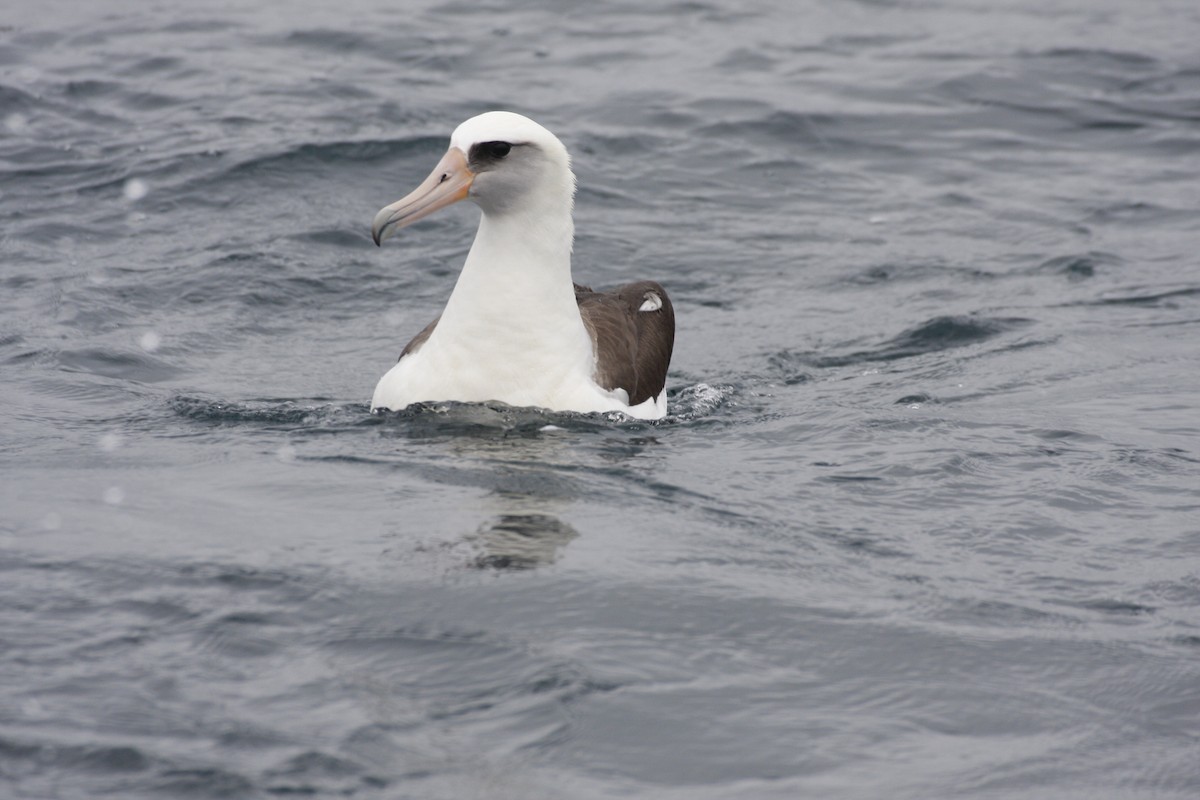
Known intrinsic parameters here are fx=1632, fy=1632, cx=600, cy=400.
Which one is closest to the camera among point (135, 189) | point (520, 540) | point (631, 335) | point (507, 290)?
point (520, 540)

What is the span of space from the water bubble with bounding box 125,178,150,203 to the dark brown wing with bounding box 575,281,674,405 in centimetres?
490

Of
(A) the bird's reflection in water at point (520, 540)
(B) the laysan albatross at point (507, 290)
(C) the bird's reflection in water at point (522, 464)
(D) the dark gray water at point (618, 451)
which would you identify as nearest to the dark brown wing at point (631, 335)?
(B) the laysan albatross at point (507, 290)

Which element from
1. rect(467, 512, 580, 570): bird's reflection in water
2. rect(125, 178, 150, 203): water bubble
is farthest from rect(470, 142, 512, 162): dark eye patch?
rect(125, 178, 150, 203): water bubble

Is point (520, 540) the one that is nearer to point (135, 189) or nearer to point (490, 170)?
point (490, 170)

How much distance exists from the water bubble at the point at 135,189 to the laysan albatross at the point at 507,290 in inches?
222

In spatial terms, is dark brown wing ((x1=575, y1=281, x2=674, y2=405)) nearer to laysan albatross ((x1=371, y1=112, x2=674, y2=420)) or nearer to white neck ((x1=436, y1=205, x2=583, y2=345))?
laysan albatross ((x1=371, y1=112, x2=674, y2=420))

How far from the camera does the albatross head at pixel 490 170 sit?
7727 millimetres

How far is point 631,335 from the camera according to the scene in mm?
8867

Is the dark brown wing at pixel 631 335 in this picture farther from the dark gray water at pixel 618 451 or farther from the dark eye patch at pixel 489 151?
the dark eye patch at pixel 489 151

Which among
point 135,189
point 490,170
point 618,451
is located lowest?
point 618,451

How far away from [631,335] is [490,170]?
148 centimetres

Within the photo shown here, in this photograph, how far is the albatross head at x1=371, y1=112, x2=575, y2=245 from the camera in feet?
25.3

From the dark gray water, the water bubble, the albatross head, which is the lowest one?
the dark gray water

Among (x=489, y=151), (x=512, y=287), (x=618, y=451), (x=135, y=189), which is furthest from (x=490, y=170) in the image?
(x=135, y=189)
